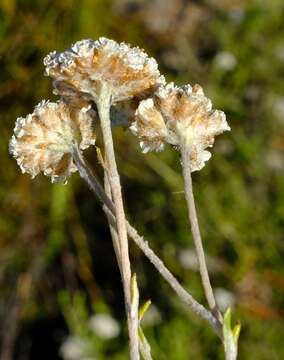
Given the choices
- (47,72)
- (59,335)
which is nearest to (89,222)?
(59,335)

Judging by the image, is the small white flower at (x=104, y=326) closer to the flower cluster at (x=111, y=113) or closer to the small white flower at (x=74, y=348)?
the small white flower at (x=74, y=348)

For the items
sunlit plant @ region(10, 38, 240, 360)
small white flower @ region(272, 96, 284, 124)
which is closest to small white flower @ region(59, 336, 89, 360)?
small white flower @ region(272, 96, 284, 124)

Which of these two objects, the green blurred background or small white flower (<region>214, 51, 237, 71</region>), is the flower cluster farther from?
small white flower (<region>214, 51, 237, 71</region>)

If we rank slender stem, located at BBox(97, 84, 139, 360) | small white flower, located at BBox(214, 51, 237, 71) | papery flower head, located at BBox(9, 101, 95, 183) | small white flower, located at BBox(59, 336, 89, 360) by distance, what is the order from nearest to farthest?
slender stem, located at BBox(97, 84, 139, 360), papery flower head, located at BBox(9, 101, 95, 183), small white flower, located at BBox(59, 336, 89, 360), small white flower, located at BBox(214, 51, 237, 71)

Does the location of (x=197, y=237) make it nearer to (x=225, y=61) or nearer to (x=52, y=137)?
(x=52, y=137)

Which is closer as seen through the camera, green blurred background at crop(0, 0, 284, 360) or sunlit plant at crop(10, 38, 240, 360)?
sunlit plant at crop(10, 38, 240, 360)

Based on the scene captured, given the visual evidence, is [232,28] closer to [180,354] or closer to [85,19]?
[85,19]

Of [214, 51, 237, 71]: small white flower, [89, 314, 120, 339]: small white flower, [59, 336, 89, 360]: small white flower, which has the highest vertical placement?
[214, 51, 237, 71]: small white flower
